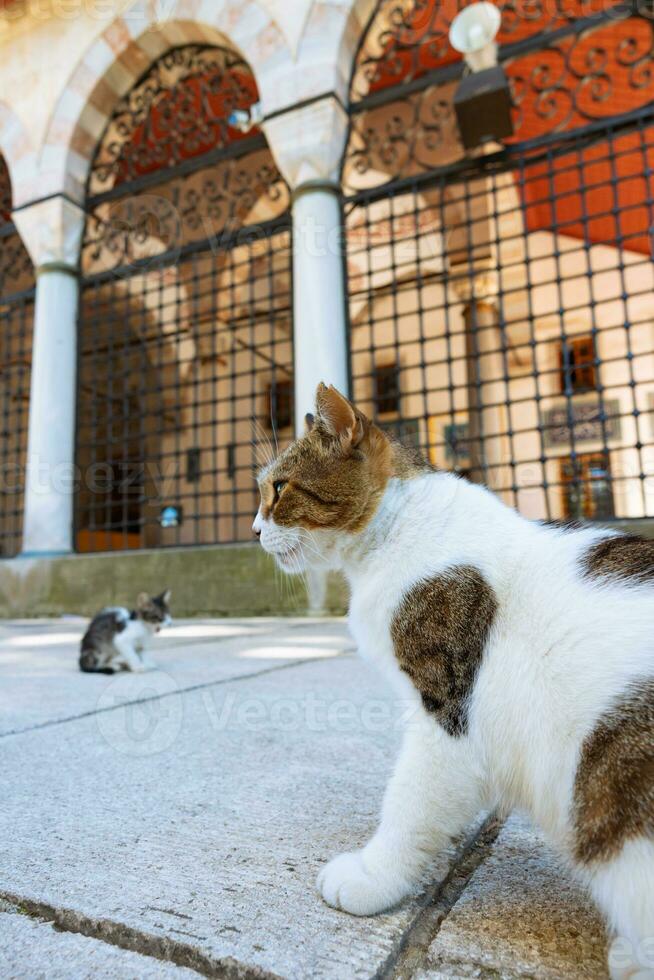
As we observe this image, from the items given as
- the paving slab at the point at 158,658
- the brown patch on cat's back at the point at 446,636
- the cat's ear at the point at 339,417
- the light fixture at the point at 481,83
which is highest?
the light fixture at the point at 481,83

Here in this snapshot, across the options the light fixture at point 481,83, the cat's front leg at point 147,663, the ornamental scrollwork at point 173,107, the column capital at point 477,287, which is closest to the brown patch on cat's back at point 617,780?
the cat's front leg at point 147,663

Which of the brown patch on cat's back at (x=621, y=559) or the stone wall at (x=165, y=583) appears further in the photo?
the stone wall at (x=165, y=583)

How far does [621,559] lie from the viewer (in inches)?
32.0

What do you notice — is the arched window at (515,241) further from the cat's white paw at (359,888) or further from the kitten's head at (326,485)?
the cat's white paw at (359,888)

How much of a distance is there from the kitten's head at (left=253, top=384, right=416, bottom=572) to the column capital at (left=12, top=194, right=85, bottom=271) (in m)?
6.54

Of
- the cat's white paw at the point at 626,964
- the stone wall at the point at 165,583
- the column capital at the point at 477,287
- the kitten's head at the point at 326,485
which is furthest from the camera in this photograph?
the column capital at the point at 477,287

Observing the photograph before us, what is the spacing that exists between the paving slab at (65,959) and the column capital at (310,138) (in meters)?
5.54

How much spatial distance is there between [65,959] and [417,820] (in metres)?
0.43

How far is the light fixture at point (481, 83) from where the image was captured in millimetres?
4490

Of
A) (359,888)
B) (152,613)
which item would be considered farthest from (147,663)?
(359,888)

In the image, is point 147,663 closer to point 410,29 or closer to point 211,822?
point 211,822

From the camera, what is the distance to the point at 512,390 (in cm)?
1267

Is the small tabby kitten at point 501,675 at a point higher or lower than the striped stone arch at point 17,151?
lower

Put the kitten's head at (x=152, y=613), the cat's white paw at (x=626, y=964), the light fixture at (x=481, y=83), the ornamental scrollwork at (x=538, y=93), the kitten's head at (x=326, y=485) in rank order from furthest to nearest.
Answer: the ornamental scrollwork at (x=538, y=93)
the light fixture at (x=481, y=83)
the kitten's head at (x=152, y=613)
the kitten's head at (x=326, y=485)
the cat's white paw at (x=626, y=964)
